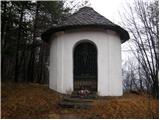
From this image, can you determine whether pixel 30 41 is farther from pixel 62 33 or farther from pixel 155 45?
pixel 155 45

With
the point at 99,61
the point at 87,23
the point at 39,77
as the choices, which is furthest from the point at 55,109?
the point at 39,77

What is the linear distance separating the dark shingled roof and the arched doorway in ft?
3.98

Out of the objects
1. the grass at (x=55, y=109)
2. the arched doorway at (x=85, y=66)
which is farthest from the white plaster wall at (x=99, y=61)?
the grass at (x=55, y=109)

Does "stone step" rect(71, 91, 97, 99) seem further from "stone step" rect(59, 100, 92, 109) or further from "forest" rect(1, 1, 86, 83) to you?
"forest" rect(1, 1, 86, 83)

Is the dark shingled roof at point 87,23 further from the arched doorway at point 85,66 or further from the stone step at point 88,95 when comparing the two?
the stone step at point 88,95

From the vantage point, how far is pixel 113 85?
14.7 m

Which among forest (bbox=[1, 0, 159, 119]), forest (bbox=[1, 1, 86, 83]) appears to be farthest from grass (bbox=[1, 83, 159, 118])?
forest (bbox=[1, 1, 86, 83])

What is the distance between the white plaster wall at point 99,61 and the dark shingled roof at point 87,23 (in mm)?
415

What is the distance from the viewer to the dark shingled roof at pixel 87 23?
47.8 feet

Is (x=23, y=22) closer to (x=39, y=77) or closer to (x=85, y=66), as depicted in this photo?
(x=85, y=66)

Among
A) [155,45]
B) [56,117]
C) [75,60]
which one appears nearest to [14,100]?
[56,117]

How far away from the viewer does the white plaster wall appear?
14547mm

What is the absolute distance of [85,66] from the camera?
49.1 ft

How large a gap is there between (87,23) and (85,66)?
240 centimetres
